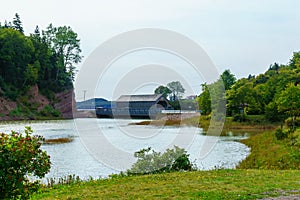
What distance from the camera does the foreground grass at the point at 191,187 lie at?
330 inches

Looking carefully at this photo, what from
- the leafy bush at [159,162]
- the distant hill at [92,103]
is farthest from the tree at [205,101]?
the leafy bush at [159,162]

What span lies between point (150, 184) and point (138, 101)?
65.4 metres

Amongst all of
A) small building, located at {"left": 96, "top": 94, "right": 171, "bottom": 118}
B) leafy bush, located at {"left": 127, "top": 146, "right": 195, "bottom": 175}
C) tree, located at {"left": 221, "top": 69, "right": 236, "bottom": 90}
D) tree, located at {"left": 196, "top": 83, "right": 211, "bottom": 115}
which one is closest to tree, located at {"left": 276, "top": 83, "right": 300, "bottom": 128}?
leafy bush, located at {"left": 127, "top": 146, "right": 195, "bottom": 175}

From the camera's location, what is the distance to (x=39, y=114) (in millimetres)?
63719

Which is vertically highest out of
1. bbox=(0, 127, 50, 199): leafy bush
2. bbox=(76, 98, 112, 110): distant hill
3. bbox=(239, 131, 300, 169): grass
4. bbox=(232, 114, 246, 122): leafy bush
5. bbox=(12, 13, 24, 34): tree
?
bbox=(12, 13, 24, 34): tree

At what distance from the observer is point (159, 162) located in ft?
43.3

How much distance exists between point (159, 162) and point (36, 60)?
6529 centimetres

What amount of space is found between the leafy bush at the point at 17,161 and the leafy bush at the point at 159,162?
726 centimetres

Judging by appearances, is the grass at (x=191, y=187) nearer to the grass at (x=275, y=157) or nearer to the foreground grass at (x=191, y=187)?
the foreground grass at (x=191, y=187)

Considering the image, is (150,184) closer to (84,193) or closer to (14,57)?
(84,193)

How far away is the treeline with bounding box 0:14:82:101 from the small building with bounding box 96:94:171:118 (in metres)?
13.0

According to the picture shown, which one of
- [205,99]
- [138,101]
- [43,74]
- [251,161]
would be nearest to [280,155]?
[251,161]

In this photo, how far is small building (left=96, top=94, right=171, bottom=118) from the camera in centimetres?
6900

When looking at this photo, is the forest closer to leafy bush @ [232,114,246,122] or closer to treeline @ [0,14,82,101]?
treeline @ [0,14,82,101]
